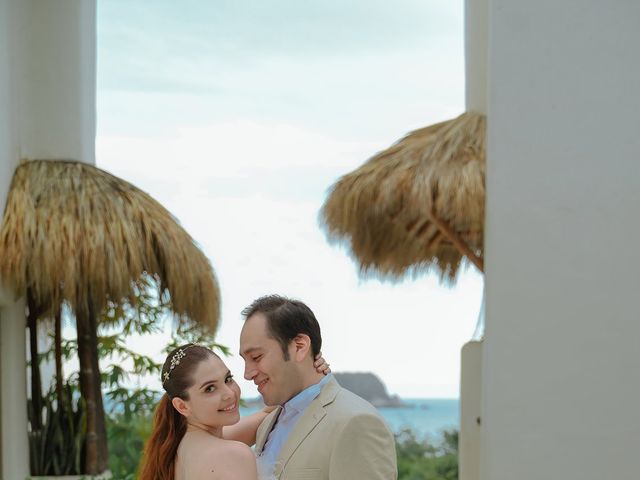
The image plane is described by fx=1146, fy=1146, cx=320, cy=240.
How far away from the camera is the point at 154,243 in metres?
6.97

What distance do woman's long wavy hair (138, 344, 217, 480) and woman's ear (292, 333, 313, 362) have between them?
0.18 meters

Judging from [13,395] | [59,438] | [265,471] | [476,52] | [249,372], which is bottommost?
[59,438]

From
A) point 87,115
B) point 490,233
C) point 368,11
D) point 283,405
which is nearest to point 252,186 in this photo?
point 368,11

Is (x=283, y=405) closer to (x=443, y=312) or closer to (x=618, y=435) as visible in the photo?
(x=618, y=435)

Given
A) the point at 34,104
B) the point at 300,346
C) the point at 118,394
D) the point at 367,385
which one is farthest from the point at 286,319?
the point at 367,385

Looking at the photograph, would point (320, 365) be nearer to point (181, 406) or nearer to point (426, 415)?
point (181, 406)

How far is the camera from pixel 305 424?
243 centimetres

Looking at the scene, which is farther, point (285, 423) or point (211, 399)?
point (285, 423)

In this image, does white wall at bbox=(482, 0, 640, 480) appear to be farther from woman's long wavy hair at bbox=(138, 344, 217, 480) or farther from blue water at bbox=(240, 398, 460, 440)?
blue water at bbox=(240, 398, 460, 440)

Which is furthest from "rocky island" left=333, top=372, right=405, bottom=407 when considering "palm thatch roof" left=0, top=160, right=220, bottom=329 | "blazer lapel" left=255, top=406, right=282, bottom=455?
"blazer lapel" left=255, top=406, right=282, bottom=455

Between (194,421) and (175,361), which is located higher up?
(175,361)

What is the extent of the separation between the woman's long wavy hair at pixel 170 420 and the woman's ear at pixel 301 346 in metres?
0.18

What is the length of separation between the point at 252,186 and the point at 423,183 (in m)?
21.1

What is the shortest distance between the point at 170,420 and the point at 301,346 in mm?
323
